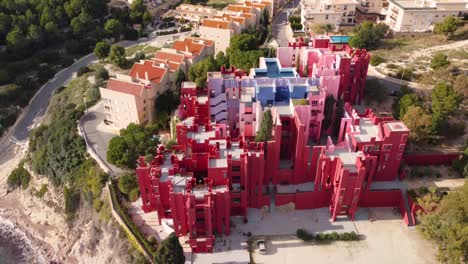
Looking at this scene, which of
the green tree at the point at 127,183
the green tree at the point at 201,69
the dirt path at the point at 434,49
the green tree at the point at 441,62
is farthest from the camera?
the dirt path at the point at 434,49

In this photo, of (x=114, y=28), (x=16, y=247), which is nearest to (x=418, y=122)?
(x=16, y=247)

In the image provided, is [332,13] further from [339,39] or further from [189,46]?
[189,46]

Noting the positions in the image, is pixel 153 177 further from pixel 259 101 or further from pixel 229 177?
pixel 259 101

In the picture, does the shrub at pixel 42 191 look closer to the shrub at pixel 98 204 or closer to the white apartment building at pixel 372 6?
the shrub at pixel 98 204

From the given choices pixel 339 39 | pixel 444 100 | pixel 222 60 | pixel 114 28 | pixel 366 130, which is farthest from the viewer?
pixel 114 28

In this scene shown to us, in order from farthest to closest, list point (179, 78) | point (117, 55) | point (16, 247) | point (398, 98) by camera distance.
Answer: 1. point (117, 55)
2. point (179, 78)
3. point (16, 247)
4. point (398, 98)

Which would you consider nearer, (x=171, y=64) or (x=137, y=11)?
(x=171, y=64)

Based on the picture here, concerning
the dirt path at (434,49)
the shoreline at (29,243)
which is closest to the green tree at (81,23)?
the shoreline at (29,243)
